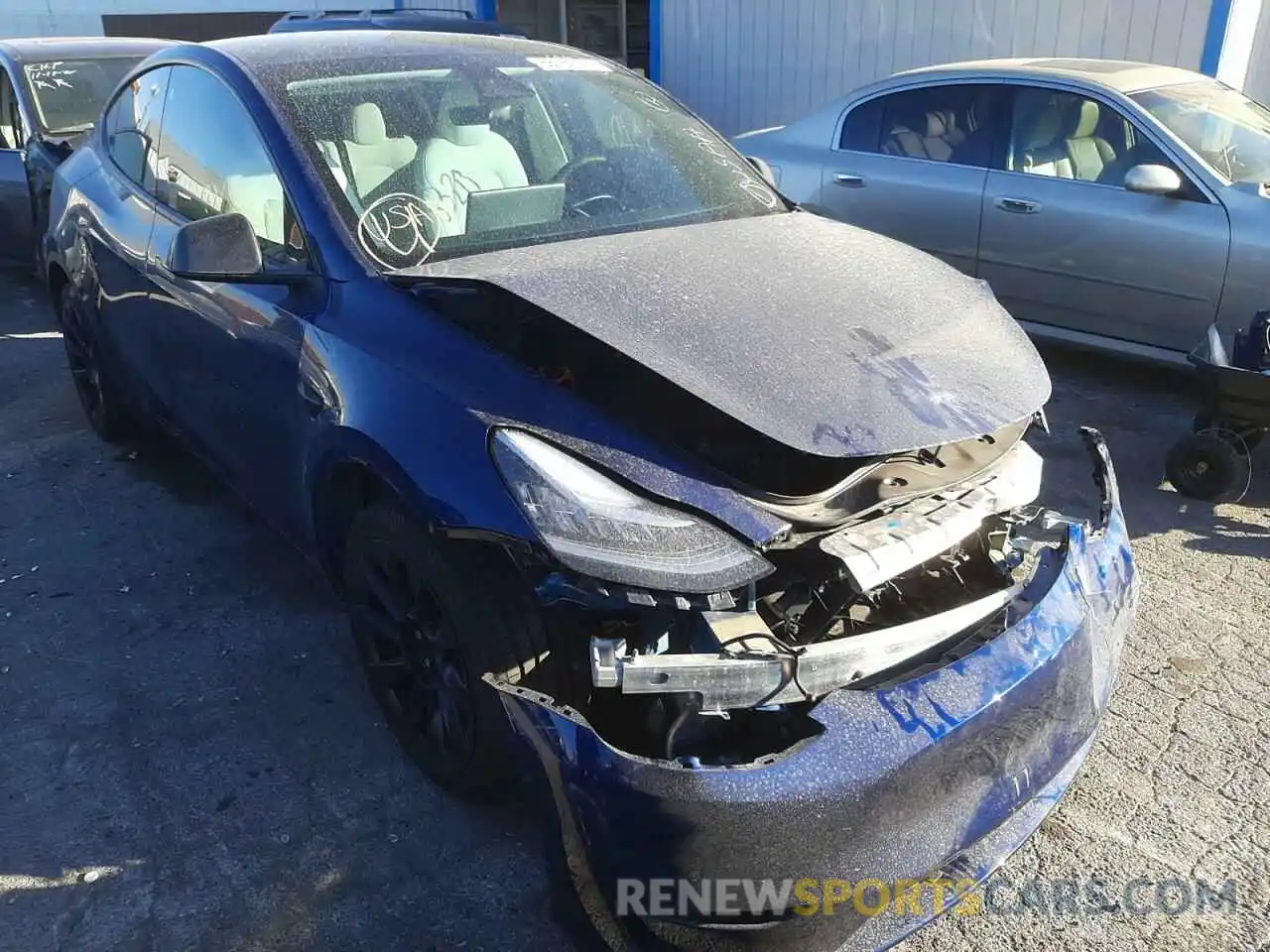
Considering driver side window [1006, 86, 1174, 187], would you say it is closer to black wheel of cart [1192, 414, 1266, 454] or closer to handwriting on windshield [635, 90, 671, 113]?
black wheel of cart [1192, 414, 1266, 454]

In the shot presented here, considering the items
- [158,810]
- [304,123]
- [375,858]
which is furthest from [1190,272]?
[158,810]

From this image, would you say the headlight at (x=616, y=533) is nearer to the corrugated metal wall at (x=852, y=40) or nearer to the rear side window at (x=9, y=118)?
the rear side window at (x=9, y=118)

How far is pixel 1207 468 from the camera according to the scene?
4.17 m

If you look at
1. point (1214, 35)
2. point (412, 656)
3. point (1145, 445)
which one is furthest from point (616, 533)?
point (1214, 35)

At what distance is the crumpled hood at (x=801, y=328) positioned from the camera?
217 centimetres

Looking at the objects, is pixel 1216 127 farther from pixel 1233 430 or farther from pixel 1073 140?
pixel 1233 430

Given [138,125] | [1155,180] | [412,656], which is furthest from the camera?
[1155,180]

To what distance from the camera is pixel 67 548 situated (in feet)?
13.4

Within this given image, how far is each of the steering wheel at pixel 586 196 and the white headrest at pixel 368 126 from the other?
518mm

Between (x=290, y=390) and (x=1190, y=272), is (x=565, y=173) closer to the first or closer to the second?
(x=290, y=390)

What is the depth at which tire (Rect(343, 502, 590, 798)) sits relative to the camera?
218cm

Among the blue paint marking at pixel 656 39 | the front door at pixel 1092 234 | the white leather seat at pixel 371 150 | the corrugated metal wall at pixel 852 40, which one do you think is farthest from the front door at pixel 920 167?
the blue paint marking at pixel 656 39

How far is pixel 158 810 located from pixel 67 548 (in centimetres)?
180

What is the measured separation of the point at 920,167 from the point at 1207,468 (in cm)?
252
